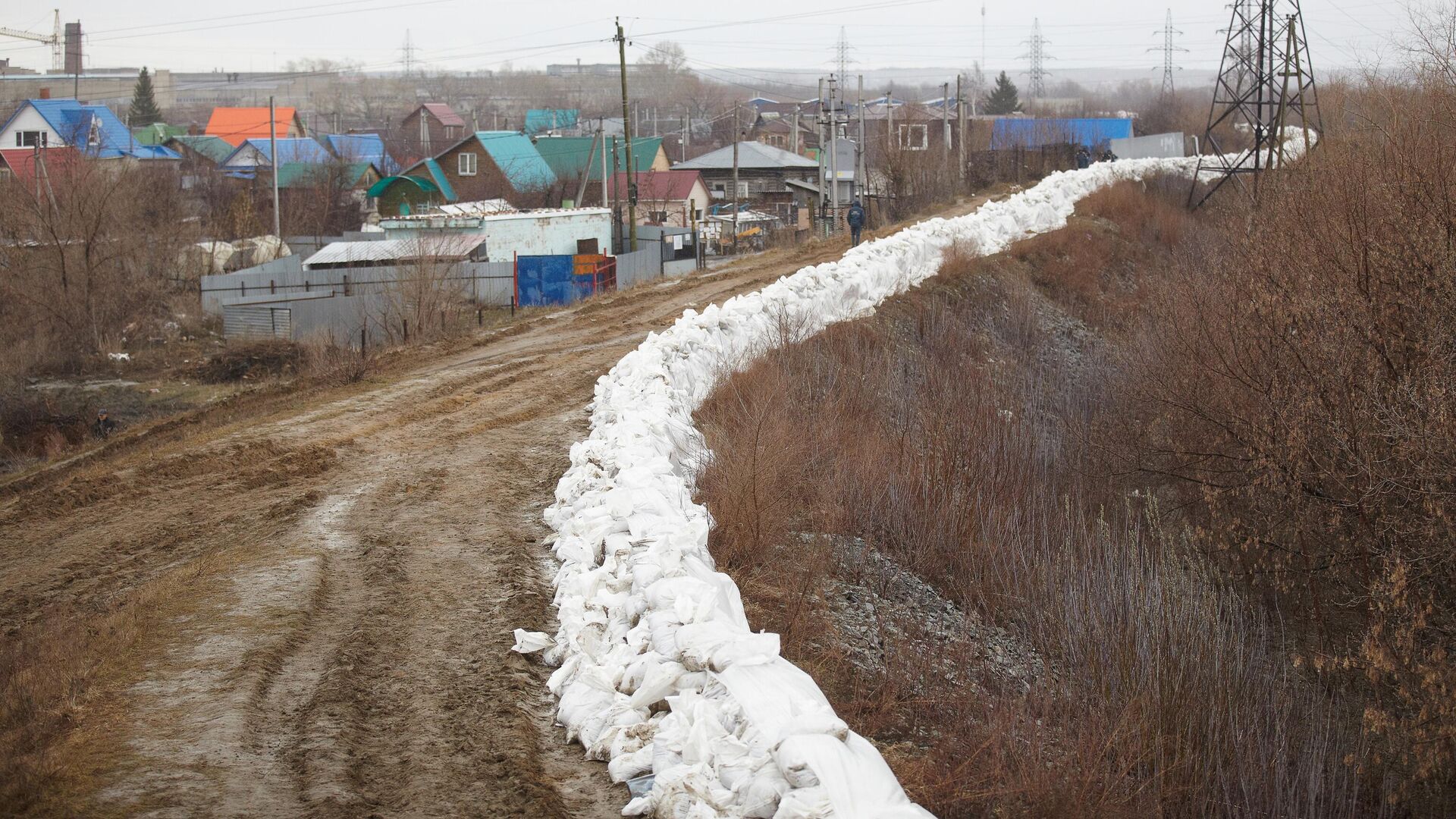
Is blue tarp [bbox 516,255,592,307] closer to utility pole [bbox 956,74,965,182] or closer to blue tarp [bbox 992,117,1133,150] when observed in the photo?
utility pole [bbox 956,74,965,182]

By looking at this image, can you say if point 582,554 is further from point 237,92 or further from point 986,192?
point 237,92

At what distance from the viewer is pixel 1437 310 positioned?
7.35m

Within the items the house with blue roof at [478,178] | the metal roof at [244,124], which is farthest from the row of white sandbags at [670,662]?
the metal roof at [244,124]

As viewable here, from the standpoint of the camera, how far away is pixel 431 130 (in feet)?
299

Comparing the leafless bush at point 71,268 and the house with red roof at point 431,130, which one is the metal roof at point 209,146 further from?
the leafless bush at point 71,268

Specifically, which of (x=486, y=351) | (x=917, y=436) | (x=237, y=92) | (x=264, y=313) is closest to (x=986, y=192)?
(x=264, y=313)

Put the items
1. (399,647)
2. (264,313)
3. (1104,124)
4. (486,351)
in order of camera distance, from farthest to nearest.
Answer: (1104,124), (264,313), (486,351), (399,647)

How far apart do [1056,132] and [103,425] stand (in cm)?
3941

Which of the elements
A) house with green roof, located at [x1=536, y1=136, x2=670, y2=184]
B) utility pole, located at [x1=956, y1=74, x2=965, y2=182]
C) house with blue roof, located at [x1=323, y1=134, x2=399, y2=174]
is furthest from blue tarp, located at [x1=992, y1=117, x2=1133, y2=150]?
house with blue roof, located at [x1=323, y1=134, x2=399, y2=174]

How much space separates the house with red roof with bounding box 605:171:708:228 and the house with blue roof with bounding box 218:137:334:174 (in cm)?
1671

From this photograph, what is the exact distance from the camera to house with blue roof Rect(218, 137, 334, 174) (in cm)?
5969

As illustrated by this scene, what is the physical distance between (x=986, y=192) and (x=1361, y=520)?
1097 inches

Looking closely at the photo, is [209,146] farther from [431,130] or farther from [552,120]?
[552,120]

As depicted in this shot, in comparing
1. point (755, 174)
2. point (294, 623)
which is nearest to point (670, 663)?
point (294, 623)
